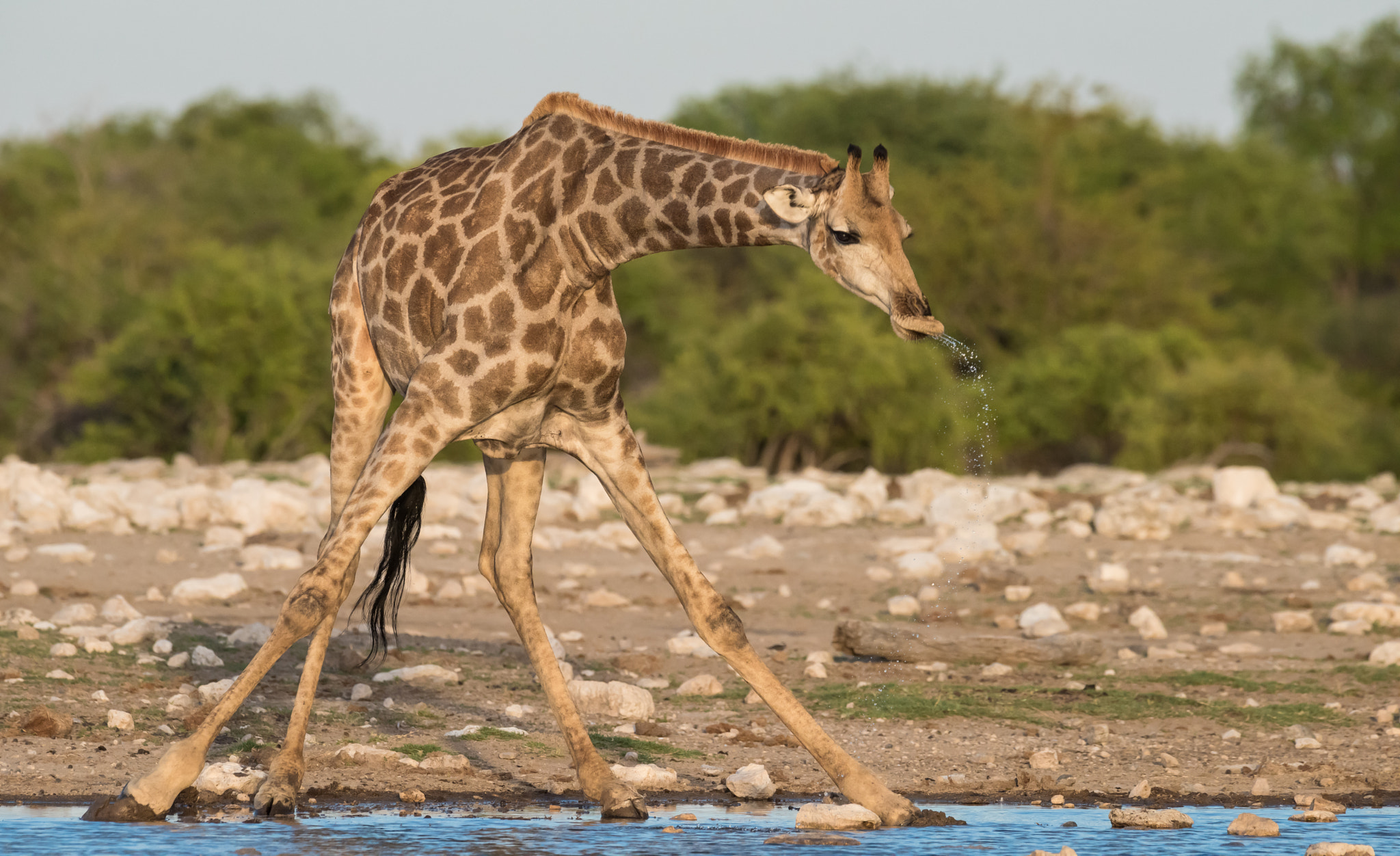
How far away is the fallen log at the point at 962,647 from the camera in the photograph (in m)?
7.47

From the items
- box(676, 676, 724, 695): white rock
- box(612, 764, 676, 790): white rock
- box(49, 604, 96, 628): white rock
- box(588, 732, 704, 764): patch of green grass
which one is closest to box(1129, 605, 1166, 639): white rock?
box(676, 676, 724, 695): white rock

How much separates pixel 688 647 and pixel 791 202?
12.0ft

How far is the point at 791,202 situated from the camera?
14.7 ft

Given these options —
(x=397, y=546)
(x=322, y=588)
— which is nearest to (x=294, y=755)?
(x=322, y=588)

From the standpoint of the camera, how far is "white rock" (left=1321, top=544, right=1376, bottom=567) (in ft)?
35.2

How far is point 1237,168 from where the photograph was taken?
1674 inches

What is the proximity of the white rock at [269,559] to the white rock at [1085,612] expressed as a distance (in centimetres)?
455

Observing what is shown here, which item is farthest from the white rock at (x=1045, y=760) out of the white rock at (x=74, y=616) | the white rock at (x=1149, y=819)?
the white rock at (x=74, y=616)

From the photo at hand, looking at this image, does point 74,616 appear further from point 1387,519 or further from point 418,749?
point 1387,519

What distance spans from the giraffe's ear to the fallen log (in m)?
3.43

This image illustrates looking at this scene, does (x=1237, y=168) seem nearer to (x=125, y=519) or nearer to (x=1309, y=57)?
(x=1309, y=57)

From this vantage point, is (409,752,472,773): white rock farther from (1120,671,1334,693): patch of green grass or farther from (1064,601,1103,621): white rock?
(1064,601,1103,621): white rock

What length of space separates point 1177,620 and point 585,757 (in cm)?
493

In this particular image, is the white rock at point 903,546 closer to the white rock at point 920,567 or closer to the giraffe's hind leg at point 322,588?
the white rock at point 920,567
